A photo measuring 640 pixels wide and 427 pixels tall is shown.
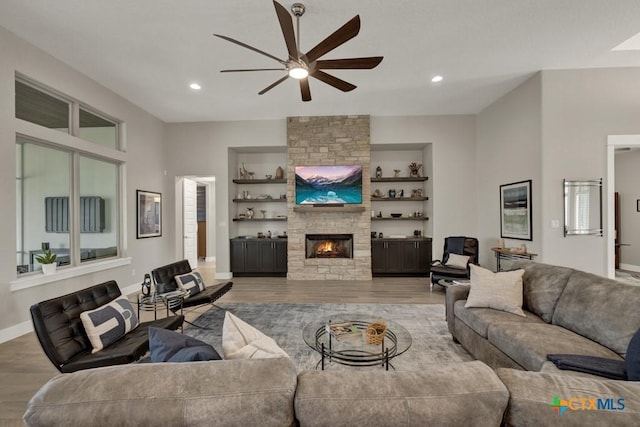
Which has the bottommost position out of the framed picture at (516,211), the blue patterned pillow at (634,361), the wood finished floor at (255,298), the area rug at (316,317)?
the wood finished floor at (255,298)

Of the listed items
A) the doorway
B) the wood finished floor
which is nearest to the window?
the wood finished floor

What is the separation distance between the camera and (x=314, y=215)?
20.5 ft

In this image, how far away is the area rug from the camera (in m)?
2.68

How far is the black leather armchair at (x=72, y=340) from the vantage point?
76.4 inches

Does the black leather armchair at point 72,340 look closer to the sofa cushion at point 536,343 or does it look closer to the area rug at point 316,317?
the area rug at point 316,317

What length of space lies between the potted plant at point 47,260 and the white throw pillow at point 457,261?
6.12 m

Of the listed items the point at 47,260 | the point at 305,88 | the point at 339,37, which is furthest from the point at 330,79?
the point at 47,260

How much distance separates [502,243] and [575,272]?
2900 millimetres

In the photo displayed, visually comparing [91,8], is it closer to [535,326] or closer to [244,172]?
[244,172]

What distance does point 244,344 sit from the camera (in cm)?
133

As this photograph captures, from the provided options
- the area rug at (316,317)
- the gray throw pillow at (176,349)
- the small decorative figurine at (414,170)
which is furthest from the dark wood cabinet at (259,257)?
the gray throw pillow at (176,349)

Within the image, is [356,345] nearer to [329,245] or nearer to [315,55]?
[315,55]

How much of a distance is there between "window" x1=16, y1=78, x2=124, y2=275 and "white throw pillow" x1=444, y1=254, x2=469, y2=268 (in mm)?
6060

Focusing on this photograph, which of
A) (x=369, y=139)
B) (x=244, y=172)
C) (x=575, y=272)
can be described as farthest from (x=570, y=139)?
(x=244, y=172)
